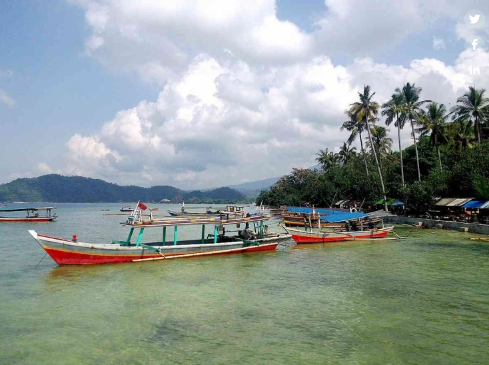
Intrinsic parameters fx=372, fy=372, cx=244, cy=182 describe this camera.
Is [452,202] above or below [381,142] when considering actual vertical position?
below

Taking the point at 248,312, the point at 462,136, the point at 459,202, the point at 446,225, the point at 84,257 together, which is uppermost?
the point at 462,136

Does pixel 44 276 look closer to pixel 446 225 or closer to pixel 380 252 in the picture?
pixel 380 252

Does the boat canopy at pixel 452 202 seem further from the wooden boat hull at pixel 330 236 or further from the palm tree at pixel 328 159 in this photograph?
the palm tree at pixel 328 159

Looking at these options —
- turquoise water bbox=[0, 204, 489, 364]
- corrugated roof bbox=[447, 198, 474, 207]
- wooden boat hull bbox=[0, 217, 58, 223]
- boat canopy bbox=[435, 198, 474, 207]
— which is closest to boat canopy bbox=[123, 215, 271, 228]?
turquoise water bbox=[0, 204, 489, 364]

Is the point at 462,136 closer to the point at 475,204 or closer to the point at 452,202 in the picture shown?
the point at 452,202

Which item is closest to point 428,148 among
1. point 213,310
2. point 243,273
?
point 243,273

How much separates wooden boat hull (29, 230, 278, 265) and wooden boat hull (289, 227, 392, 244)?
8429mm

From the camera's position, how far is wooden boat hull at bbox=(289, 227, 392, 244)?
2939 centimetres

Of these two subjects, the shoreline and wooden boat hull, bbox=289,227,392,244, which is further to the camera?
the shoreline

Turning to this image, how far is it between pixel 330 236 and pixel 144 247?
1572cm

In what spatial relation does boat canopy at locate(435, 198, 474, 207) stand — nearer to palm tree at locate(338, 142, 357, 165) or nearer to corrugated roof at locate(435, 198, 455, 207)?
corrugated roof at locate(435, 198, 455, 207)

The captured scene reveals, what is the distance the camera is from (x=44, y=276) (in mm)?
17719

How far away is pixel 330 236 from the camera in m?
30.1

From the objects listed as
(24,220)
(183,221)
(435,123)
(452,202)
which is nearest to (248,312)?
(183,221)
